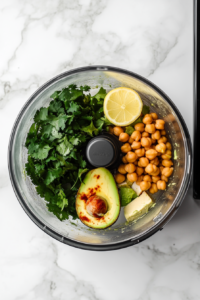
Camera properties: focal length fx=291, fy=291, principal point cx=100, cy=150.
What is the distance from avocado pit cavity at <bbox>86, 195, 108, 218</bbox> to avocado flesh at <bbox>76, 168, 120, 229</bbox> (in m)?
0.02

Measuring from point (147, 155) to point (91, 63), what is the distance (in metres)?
0.45

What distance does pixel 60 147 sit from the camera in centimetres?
101

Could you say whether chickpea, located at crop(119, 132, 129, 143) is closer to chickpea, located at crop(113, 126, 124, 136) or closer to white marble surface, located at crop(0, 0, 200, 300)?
chickpea, located at crop(113, 126, 124, 136)

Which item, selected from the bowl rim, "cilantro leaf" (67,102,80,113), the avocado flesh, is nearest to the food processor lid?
the avocado flesh

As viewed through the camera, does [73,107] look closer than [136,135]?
Yes

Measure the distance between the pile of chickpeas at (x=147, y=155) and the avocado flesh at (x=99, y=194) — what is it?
101mm

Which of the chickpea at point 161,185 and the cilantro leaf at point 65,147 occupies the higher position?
the cilantro leaf at point 65,147

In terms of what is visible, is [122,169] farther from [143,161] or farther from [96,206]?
[96,206]

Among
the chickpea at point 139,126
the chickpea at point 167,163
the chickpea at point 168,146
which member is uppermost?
the chickpea at point 139,126

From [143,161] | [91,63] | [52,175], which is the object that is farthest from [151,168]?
[91,63]

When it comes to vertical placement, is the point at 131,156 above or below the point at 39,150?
below

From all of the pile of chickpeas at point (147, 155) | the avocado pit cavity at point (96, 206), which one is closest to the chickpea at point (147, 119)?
the pile of chickpeas at point (147, 155)

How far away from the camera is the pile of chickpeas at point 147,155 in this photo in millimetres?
1089

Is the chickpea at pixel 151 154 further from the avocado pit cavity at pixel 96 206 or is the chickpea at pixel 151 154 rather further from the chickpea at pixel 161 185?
the avocado pit cavity at pixel 96 206
